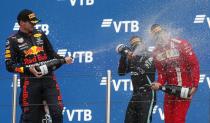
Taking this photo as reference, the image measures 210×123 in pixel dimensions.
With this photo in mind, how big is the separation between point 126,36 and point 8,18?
4.12 feet

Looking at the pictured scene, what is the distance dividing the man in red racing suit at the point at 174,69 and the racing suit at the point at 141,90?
78mm

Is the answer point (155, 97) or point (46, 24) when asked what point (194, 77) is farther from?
point (46, 24)

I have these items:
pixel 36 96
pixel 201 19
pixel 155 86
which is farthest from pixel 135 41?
pixel 36 96

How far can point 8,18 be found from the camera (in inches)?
309

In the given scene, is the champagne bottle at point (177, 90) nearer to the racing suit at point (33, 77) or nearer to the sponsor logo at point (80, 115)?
the racing suit at point (33, 77)

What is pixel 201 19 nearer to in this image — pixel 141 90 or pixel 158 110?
pixel 158 110

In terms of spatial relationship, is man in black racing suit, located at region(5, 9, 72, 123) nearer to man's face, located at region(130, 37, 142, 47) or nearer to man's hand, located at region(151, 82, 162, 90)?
man's hand, located at region(151, 82, 162, 90)

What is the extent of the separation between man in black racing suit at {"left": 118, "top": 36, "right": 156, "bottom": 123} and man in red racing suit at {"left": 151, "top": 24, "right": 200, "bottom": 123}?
0.27 ft

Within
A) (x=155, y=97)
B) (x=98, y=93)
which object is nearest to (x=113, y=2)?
(x=98, y=93)

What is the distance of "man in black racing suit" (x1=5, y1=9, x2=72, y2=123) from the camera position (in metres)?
5.95

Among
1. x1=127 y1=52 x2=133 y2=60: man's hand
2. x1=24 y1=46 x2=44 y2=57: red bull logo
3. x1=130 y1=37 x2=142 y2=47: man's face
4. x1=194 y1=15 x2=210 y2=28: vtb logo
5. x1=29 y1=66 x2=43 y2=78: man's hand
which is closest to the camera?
x1=29 y1=66 x2=43 y2=78: man's hand

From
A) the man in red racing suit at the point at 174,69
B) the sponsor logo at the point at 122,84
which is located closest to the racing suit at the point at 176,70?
the man in red racing suit at the point at 174,69

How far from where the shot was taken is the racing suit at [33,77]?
5.95 m

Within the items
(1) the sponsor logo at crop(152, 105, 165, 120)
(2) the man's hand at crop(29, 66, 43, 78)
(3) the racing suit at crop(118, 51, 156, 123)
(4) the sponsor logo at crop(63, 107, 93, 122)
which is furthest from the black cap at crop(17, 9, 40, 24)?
(4) the sponsor logo at crop(63, 107, 93, 122)
